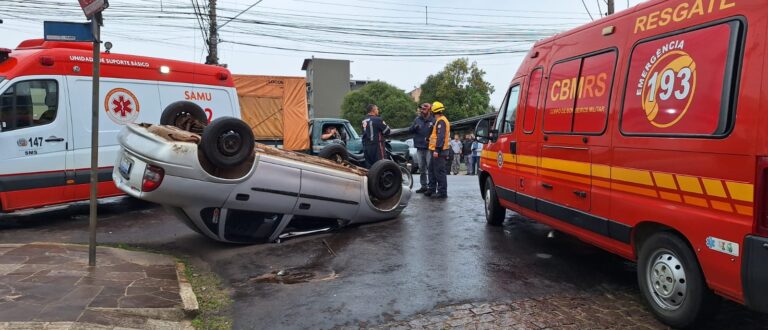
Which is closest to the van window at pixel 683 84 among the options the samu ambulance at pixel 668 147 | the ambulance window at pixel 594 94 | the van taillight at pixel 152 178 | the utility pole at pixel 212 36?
the samu ambulance at pixel 668 147

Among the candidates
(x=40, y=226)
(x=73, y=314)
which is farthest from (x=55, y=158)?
(x=73, y=314)

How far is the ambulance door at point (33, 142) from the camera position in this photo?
6.81 metres

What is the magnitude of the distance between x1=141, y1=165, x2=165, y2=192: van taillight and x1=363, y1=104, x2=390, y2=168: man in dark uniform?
4407 millimetres

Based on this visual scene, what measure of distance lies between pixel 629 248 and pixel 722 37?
1.69 meters

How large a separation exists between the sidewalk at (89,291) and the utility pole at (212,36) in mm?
14909

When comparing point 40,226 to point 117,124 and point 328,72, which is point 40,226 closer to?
point 117,124

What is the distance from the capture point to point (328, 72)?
80625 millimetres

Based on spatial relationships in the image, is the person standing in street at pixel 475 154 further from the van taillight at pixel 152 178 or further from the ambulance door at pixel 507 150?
the van taillight at pixel 152 178

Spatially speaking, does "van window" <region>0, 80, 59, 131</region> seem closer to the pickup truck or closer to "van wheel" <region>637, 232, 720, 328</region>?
the pickup truck

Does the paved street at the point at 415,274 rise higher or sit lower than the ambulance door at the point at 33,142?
lower

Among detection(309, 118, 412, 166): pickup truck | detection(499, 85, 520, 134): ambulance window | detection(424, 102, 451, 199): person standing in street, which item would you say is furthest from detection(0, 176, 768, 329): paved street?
detection(309, 118, 412, 166): pickup truck

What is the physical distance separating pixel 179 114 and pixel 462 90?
40.1 meters

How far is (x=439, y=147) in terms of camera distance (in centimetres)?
900

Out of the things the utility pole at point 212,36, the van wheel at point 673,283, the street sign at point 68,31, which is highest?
the utility pole at point 212,36
